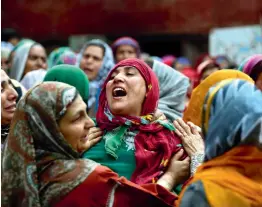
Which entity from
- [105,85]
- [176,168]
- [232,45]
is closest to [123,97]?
[105,85]

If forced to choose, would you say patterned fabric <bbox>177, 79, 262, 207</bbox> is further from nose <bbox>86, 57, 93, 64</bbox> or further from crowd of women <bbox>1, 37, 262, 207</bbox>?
nose <bbox>86, 57, 93, 64</bbox>

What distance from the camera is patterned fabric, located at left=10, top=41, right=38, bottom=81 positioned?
6.55 metres

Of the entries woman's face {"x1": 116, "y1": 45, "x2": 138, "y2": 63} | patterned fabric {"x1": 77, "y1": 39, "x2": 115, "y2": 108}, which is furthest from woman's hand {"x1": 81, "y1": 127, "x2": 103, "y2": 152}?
woman's face {"x1": 116, "y1": 45, "x2": 138, "y2": 63}

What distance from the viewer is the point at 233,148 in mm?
2535

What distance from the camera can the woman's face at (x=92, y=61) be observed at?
637cm

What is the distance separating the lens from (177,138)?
353 cm

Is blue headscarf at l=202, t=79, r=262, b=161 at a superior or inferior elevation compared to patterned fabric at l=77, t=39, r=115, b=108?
superior

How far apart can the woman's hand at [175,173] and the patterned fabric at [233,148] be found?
0.66 m

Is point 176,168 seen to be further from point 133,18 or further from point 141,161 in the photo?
point 133,18

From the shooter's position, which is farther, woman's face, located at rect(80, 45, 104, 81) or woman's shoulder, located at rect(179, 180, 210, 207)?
woman's face, located at rect(80, 45, 104, 81)

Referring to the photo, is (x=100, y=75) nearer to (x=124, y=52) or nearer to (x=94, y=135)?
(x=124, y=52)

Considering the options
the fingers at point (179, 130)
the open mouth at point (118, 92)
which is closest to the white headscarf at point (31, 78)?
the open mouth at point (118, 92)

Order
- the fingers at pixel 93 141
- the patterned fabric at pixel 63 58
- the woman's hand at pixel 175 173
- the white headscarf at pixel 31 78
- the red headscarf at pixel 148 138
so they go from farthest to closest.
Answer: the patterned fabric at pixel 63 58 < the white headscarf at pixel 31 78 < the fingers at pixel 93 141 < the red headscarf at pixel 148 138 < the woman's hand at pixel 175 173

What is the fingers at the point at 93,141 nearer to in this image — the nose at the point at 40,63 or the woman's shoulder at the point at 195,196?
the woman's shoulder at the point at 195,196
